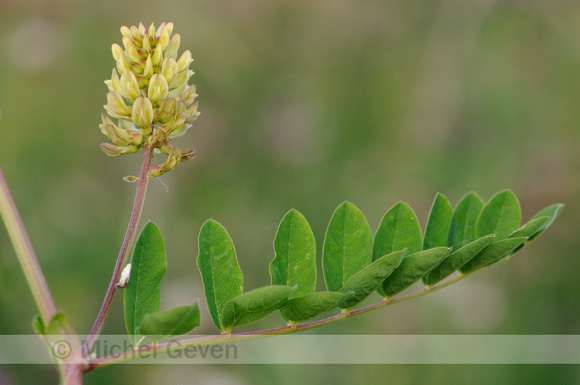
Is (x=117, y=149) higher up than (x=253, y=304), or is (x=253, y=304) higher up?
(x=117, y=149)

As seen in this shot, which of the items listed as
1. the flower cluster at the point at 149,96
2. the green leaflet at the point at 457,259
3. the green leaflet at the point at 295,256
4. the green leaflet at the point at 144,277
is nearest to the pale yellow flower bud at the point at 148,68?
the flower cluster at the point at 149,96

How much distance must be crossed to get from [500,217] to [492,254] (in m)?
0.23

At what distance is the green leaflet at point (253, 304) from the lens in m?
1.04

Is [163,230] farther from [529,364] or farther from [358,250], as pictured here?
[358,250]

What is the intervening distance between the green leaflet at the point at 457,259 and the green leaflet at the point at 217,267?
1.41ft

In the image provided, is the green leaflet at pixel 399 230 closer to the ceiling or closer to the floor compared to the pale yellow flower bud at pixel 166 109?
closer to the floor

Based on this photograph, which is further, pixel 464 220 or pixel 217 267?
pixel 464 220

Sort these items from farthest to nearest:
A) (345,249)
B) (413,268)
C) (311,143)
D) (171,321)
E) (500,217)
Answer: (311,143) < (500,217) < (345,249) < (413,268) < (171,321)

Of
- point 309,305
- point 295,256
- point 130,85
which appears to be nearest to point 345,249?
point 295,256

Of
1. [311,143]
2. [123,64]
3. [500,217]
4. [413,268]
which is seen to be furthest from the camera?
[311,143]

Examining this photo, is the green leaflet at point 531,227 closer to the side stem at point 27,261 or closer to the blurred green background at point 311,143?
the side stem at point 27,261

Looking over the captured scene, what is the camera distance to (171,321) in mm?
967

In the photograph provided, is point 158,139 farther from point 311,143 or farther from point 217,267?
point 311,143

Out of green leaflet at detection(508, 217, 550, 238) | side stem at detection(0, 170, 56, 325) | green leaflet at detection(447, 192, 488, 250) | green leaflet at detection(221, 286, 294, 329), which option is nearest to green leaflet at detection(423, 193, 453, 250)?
green leaflet at detection(447, 192, 488, 250)
